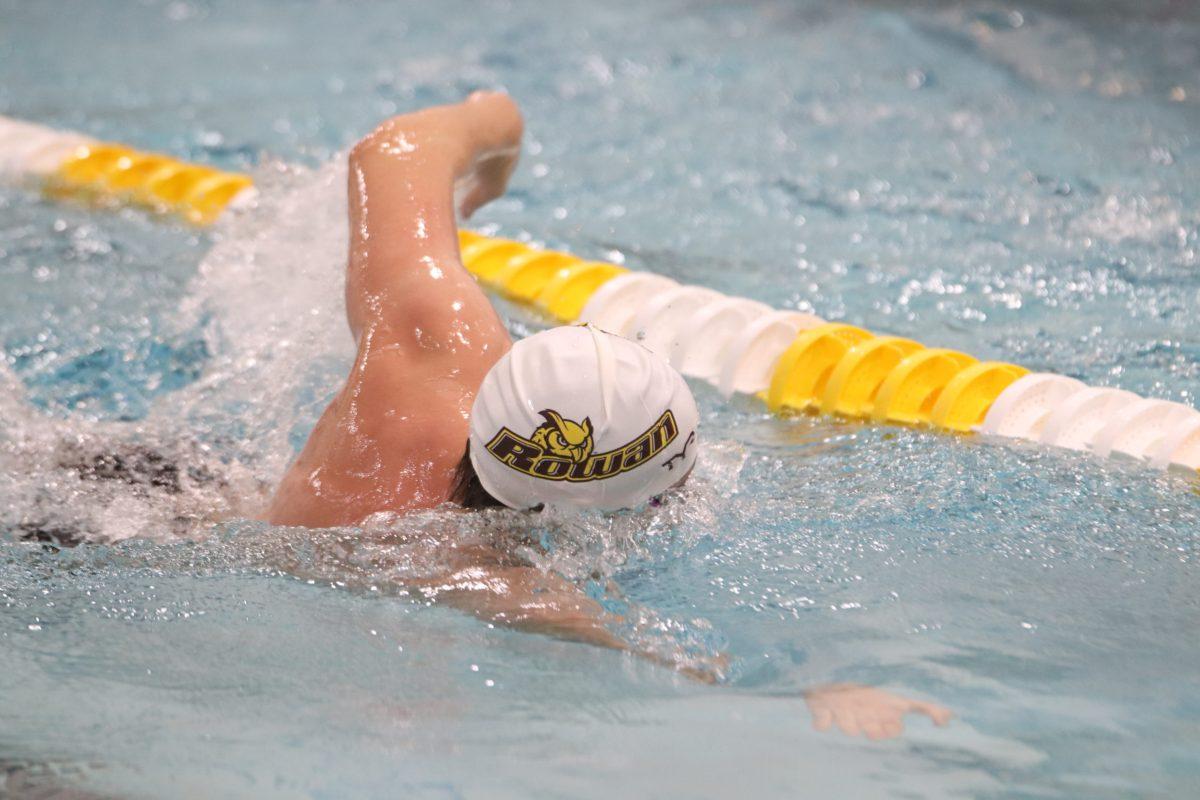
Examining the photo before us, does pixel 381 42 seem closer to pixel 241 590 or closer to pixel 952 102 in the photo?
pixel 952 102

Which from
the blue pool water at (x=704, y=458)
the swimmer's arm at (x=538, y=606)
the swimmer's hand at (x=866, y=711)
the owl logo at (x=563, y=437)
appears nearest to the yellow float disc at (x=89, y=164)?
the blue pool water at (x=704, y=458)

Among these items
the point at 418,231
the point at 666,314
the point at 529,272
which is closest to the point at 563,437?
the point at 418,231

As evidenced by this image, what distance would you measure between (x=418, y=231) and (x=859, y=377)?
4.15ft

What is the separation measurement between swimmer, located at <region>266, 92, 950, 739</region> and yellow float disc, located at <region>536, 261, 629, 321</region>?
108 centimetres

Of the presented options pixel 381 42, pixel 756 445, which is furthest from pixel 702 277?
pixel 381 42

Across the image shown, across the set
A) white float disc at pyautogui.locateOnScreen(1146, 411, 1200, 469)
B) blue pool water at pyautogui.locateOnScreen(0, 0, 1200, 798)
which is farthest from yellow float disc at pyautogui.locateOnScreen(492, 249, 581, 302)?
white float disc at pyautogui.locateOnScreen(1146, 411, 1200, 469)

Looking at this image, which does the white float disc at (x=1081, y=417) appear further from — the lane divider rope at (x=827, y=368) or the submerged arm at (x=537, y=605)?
the submerged arm at (x=537, y=605)

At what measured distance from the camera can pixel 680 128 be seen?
19.2 ft

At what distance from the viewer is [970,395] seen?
10.4 feet

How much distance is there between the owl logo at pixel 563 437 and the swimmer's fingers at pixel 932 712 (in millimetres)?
606

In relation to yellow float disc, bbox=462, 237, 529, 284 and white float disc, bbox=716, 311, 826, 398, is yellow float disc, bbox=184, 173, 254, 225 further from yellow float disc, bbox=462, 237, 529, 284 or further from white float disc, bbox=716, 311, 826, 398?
white float disc, bbox=716, 311, 826, 398

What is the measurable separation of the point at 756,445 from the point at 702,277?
4.47 feet

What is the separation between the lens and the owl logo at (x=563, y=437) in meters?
2.04

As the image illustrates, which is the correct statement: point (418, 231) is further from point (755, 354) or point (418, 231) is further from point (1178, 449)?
point (1178, 449)
